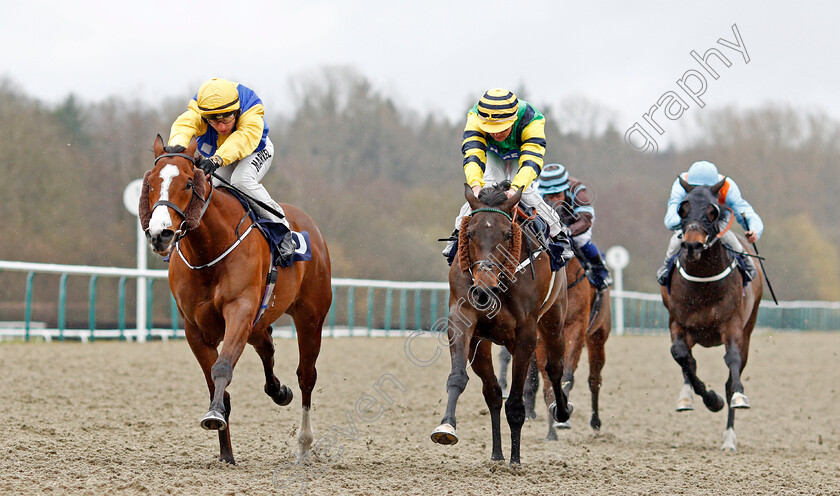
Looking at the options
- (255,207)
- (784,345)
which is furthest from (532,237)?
(784,345)

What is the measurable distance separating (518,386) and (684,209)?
2704mm

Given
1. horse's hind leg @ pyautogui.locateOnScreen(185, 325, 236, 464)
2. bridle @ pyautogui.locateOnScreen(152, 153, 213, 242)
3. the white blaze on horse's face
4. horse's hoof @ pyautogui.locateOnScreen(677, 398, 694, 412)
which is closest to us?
the white blaze on horse's face

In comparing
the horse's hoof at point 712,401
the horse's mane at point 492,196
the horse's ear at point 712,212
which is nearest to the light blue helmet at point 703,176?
the horse's ear at point 712,212

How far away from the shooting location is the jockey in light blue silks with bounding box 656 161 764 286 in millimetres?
7992

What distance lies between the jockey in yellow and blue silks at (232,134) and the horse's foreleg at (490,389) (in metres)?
1.39

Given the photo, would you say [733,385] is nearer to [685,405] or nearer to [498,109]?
[685,405]

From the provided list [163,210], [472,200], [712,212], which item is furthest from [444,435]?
[712,212]

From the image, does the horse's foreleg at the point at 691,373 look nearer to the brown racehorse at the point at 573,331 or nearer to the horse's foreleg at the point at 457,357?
the brown racehorse at the point at 573,331

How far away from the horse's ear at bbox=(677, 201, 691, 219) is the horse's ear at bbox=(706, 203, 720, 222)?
0.50 ft

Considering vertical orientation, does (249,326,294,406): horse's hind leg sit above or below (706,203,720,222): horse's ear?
below

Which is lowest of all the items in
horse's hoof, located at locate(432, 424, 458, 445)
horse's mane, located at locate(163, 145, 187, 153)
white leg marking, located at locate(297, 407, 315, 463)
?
white leg marking, located at locate(297, 407, 315, 463)

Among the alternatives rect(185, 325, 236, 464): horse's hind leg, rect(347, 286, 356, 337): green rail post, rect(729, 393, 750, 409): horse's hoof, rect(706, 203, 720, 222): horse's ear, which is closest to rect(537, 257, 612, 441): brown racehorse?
rect(706, 203, 720, 222): horse's ear

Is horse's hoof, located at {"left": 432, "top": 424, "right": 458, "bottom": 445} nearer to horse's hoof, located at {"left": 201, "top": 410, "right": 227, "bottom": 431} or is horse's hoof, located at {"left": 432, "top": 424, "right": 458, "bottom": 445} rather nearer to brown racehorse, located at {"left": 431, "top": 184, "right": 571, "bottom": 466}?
brown racehorse, located at {"left": 431, "top": 184, "right": 571, "bottom": 466}

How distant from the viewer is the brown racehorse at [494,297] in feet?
17.8
